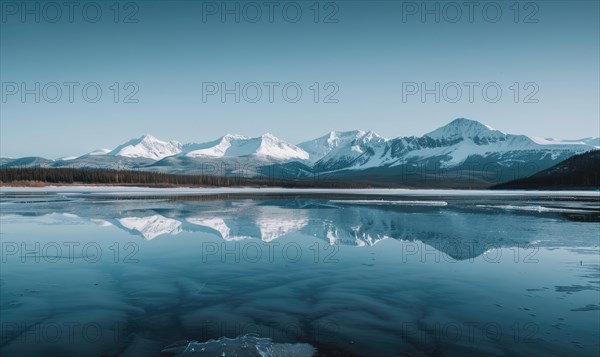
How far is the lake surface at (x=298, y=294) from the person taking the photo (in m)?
8.62

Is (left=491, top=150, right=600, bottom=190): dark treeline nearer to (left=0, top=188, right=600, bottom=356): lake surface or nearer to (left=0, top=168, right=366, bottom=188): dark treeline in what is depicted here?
(left=0, top=168, right=366, bottom=188): dark treeline

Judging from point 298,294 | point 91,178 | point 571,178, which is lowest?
point 298,294

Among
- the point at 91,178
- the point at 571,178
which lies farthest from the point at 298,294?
the point at 571,178

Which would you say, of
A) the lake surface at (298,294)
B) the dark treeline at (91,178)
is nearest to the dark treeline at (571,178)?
the dark treeline at (91,178)

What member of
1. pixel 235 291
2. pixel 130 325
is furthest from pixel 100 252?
pixel 130 325

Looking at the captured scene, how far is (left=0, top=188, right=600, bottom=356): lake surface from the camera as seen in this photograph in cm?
862

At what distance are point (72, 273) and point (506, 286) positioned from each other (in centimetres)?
1413

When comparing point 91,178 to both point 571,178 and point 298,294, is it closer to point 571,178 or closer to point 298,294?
point 298,294

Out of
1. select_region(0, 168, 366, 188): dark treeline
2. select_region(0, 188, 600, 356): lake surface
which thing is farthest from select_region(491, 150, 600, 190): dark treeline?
select_region(0, 188, 600, 356): lake surface

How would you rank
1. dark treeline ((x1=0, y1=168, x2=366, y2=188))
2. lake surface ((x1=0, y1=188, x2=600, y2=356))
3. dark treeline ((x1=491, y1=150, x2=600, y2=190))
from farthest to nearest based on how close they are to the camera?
dark treeline ((x1=491, y1=150, x2=600, y2=190)) → dark treeline ((x1=0, y1=168, x2=366, y2=188)) → lake surface ((x1=0, y1=188, x2=600, y2=356))

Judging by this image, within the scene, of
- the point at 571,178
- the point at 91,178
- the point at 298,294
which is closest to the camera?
the point at 298,294

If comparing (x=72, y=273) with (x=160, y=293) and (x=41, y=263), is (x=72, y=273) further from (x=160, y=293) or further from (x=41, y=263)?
(x=160, y=293)

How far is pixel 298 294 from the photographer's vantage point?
12.2 metres

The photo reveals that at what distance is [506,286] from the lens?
1328 cm
